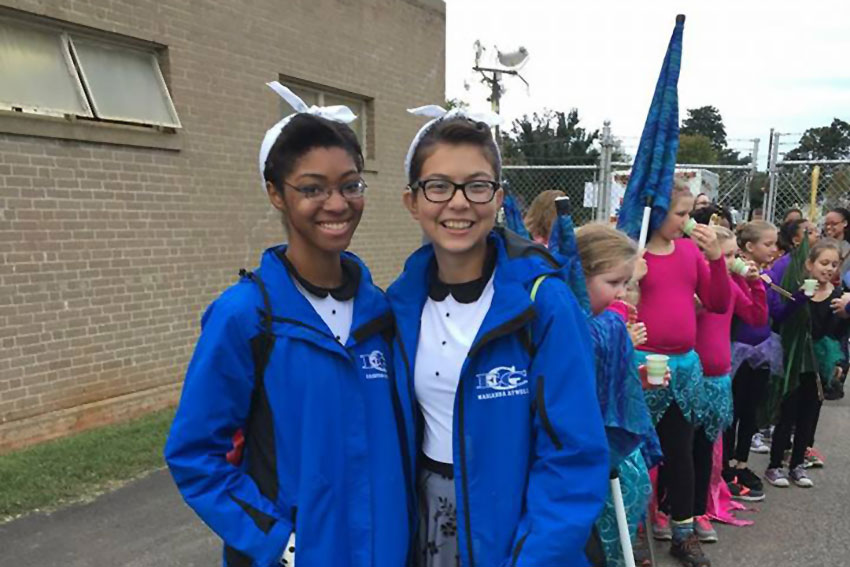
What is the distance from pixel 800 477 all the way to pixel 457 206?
14.3 feet

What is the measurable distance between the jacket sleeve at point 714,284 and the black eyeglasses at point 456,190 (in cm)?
218

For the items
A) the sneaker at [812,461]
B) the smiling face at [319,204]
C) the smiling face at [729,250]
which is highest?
the smiling face at [319,204]

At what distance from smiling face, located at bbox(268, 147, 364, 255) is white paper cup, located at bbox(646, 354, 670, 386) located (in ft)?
5.16

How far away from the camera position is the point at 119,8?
5.65m

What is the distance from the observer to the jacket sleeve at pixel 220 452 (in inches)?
67.6

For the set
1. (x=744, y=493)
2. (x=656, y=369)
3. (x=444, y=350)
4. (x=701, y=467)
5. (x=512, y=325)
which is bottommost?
(x=744, y=493)

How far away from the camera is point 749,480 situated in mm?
4770

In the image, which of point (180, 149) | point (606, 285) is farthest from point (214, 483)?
point (180, 149)

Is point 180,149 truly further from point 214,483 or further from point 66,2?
point 214,483

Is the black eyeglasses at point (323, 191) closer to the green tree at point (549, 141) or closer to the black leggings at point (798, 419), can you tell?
the black leggings at point (798, 419)

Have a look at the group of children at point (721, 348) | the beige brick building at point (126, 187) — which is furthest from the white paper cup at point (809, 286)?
the beige brick building at point (126, 187)

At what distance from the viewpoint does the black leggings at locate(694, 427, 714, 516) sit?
3819mm

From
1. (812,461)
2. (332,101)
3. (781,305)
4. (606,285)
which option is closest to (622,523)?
(606,285)

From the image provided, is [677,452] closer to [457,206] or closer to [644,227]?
[644,227]
